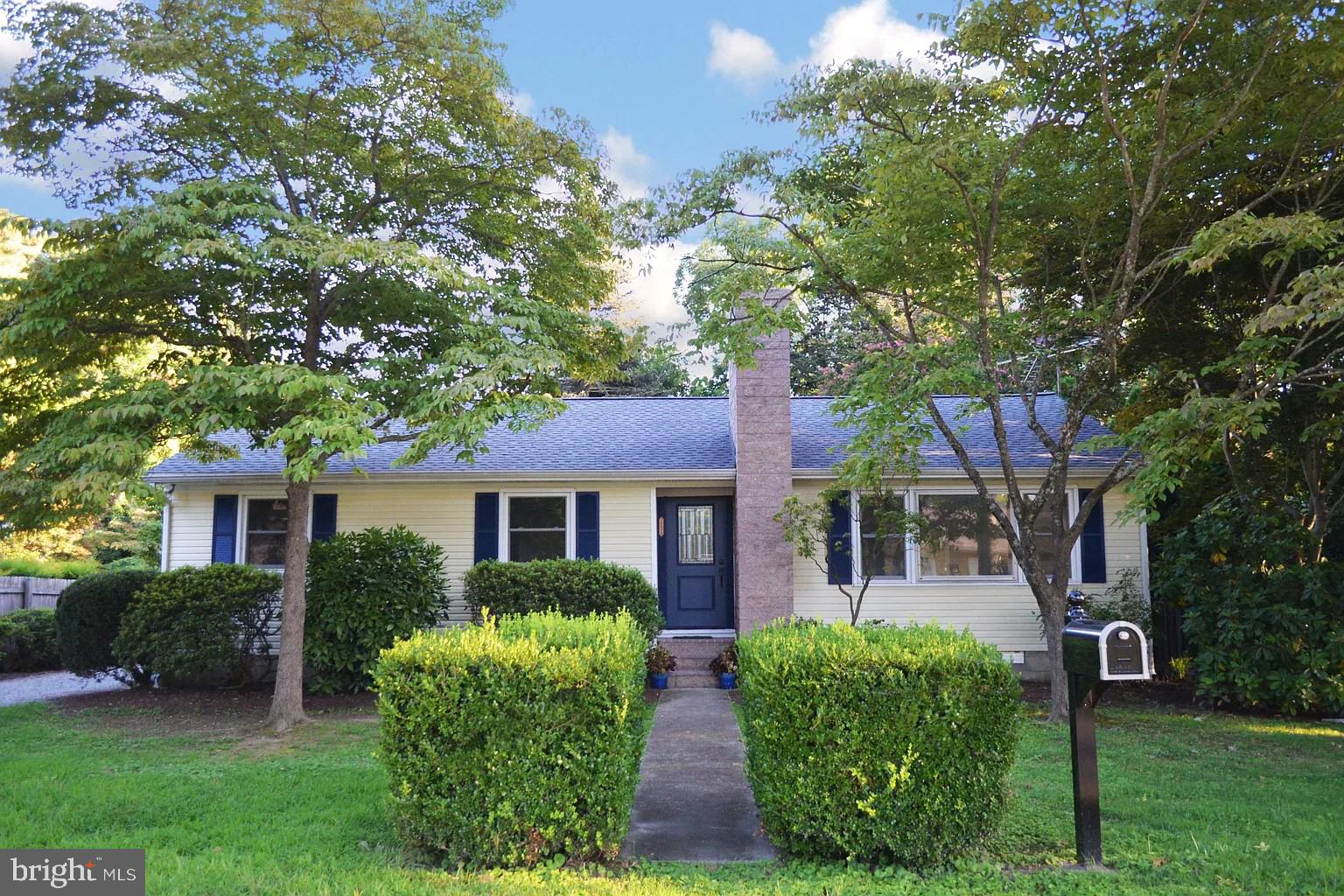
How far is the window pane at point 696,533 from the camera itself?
12594 mm

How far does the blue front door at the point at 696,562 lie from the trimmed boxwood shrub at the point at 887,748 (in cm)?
777

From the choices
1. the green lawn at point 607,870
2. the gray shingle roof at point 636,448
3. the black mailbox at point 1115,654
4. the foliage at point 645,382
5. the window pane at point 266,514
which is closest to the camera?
the green lawn at point 607,870

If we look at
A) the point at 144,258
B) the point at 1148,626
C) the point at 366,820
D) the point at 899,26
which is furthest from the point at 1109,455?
the point at 144,258

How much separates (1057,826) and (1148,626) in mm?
7399

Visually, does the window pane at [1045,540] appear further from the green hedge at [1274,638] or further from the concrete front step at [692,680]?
the concrete front step at [692,680]

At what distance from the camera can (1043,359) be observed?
9469 mm

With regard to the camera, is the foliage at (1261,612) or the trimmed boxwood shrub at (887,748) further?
the foliage at (1261,612)

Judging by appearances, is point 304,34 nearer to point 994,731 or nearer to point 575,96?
point 575,96

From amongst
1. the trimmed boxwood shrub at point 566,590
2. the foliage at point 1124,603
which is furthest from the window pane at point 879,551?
the trimmed boxwood shrub at point 566,590

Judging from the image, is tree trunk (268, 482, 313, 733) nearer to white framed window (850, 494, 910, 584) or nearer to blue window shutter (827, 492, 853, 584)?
blue window shutter (827, 492, 853, 584)

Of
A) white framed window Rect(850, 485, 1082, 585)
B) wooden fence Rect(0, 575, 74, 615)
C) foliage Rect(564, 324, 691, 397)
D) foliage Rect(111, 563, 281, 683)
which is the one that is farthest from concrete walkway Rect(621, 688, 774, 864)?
foliage Rect(564, 324, 691, 397)

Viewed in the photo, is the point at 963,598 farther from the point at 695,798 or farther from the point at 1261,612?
the point at 695,798

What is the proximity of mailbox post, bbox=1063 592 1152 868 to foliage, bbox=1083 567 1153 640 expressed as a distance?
716 cm

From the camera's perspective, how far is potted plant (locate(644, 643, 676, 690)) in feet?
36.3
